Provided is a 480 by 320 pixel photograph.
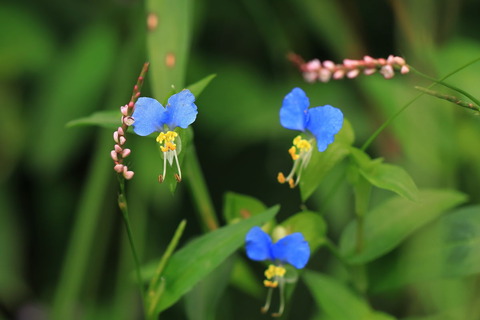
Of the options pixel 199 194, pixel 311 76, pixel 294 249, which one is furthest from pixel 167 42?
pixel 294 249

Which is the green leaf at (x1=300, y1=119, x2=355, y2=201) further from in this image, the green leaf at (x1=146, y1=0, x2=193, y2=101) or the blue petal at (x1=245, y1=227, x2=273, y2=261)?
the green leaf at (x1=146, y1=0, x2=193, y2=101)

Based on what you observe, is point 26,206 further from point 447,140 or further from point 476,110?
point 476,110

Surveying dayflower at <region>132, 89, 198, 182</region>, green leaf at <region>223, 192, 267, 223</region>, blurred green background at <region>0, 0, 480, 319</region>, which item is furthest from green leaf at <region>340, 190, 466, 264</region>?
blurred green background at <region>0, 0, 480, 319</region>

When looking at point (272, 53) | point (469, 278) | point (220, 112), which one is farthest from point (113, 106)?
point (469, 278)

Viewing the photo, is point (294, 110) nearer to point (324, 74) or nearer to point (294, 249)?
point (324, 74)

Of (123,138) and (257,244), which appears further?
(257,244)

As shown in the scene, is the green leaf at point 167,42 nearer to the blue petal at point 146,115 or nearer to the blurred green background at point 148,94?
the blue petal at point 146,115
